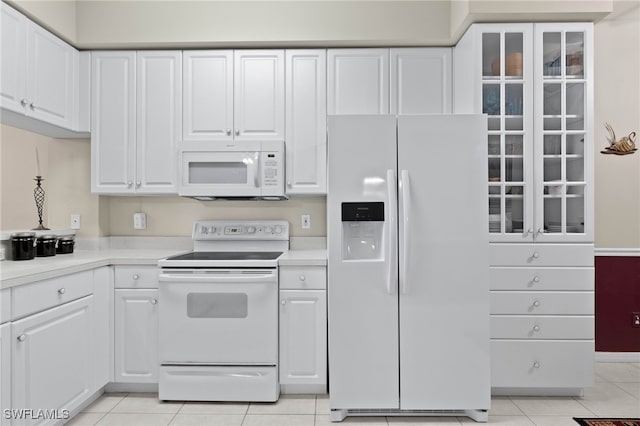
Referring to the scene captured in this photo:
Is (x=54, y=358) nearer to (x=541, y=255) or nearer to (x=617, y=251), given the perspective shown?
(x=541, y=255)

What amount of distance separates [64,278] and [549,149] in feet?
9.51

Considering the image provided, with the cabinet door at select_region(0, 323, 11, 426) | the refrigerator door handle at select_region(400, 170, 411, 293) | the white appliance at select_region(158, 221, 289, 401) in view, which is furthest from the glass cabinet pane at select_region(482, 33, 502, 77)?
the cabinet door at select_region(0, 323, 11, 426)

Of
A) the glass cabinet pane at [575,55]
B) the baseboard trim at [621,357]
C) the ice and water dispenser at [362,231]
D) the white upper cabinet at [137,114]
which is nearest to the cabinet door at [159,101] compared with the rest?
the white upper cabinet at [137,114]

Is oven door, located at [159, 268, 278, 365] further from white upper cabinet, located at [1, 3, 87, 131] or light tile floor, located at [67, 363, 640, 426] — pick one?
white upper cabinet, located at [1, 3, 87, 131]

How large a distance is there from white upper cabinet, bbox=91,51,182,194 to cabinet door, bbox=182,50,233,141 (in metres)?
0.06

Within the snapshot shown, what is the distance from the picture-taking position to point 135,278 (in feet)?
8.79

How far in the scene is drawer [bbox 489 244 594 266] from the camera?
8.66 ft

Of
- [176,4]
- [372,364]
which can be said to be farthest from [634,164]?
[176,4]

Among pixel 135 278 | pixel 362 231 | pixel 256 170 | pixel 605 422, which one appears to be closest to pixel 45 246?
pixel 135 278

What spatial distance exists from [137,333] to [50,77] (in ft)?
5.58

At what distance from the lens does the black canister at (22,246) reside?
247 cm

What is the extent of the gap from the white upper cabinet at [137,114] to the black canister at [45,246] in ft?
1.83

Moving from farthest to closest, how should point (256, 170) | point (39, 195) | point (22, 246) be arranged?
point (39, 195)
point (256, 170)
point (22, 246)

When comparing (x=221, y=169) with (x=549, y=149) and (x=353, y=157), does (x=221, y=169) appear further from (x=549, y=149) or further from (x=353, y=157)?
(x=549, y=149)
